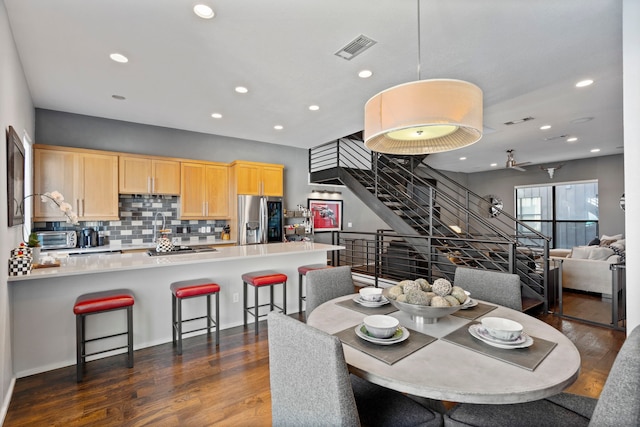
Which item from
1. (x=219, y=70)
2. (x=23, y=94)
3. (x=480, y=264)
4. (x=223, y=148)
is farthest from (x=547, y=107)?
(x=23, y=94)

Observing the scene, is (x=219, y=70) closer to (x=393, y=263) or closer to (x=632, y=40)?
(x=632, y=40)

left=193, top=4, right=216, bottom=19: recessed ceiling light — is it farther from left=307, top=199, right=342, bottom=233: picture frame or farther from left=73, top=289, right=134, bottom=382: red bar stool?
left=307, top=199, right=342, bottom=233: picture frame

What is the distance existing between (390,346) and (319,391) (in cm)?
42

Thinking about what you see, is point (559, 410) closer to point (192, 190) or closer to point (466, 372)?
point (466, 372)

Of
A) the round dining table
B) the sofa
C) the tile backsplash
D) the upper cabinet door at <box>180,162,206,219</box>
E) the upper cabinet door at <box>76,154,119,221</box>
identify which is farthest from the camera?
the upper cabinet door at <box>180,162,206,219</box>

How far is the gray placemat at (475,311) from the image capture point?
175cm

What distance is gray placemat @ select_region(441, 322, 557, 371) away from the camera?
4.02 ft

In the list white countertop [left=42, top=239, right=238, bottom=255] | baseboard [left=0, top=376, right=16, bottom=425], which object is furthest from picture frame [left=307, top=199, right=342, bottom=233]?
baseboard [left=0, top=376, right=16, bottom=425]

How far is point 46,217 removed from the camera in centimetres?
404

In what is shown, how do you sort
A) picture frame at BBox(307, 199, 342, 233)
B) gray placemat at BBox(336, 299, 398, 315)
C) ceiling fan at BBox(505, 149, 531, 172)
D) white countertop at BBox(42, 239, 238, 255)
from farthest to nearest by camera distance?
picture frame at BBox(307, 199, 342, 233) < ceiling fan at BBox(505, 149, 531, 172) < white countertop at BBox(42, 239, 238, 255) < gray placemat at BBox(336, 299, 398, 315)

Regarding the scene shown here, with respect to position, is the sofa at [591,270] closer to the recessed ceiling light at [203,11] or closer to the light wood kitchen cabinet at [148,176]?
the recessed ceiling light at [203,11]

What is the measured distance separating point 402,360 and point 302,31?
242cm

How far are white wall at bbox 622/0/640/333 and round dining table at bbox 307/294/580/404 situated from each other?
38.3 inches

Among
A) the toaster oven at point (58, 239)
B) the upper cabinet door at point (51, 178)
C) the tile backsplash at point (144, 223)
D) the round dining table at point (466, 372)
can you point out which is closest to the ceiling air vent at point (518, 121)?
the round dining table at point (466, 372)
